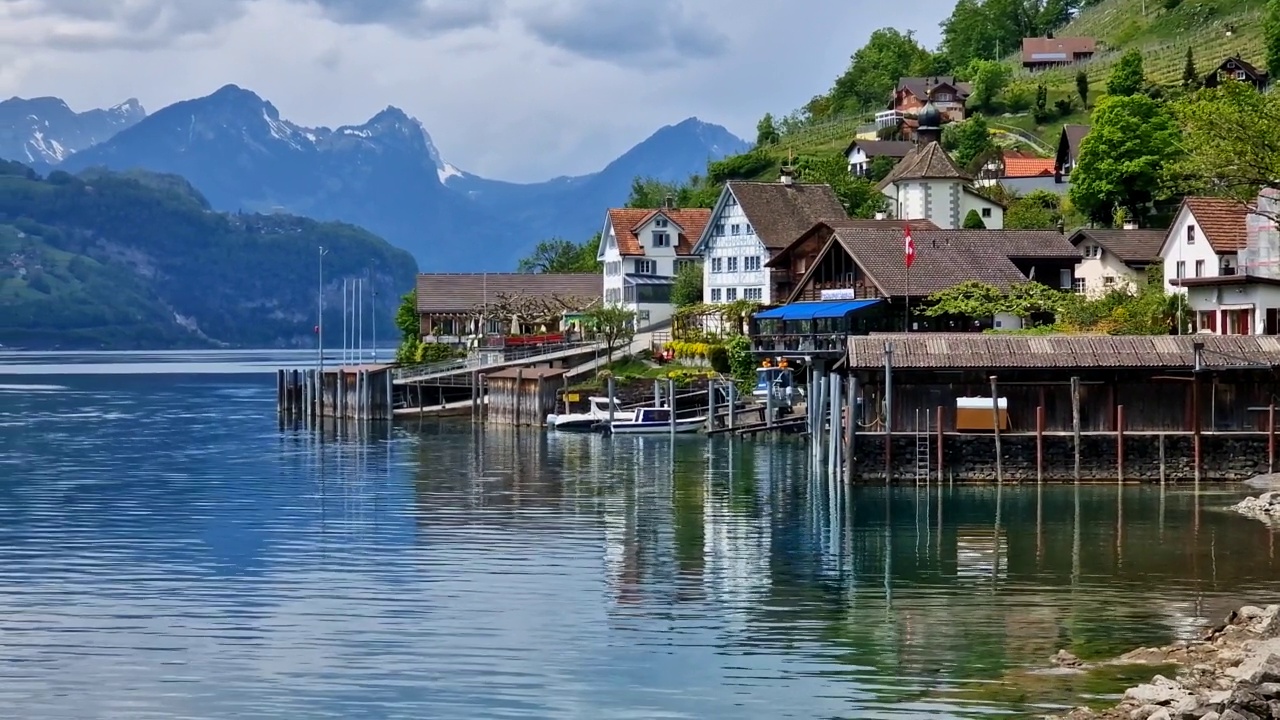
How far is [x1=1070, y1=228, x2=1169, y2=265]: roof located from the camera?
93938 millimetres

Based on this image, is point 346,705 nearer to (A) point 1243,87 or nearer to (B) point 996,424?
(B) point 996,424

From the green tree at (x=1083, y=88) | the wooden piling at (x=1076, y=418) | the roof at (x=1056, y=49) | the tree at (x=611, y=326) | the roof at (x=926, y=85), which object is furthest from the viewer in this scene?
the roof at (x=1056, y=49)

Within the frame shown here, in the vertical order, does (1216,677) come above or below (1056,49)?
below

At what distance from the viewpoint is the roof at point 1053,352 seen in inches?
2313

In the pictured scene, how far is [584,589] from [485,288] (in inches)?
3930

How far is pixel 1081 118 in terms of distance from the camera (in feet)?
521

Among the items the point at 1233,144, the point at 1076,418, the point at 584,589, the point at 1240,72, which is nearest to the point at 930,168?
the point at 1240,72

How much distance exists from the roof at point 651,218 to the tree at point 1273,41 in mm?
50303

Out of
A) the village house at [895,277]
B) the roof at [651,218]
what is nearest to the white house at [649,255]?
the roof at [651,218]

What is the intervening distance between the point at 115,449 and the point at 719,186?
86.1 meters

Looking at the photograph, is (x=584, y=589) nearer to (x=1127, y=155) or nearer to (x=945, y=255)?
(x=945, y=255)

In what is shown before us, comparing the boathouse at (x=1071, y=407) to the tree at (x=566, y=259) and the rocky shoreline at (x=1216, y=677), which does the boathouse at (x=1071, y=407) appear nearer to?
the rocky shoreline at (x=1216, y=677)

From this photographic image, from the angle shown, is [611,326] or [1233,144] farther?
[611,326]

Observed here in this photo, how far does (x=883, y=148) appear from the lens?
158m
